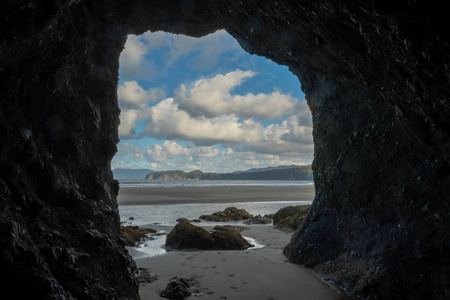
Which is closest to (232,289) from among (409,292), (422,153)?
(409,292)

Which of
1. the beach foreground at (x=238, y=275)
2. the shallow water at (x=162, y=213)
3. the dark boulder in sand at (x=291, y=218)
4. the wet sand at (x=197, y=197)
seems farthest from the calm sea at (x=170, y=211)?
the beach foreground at (x=238, y=275)

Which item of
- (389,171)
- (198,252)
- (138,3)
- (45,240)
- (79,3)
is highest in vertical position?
(138,3)

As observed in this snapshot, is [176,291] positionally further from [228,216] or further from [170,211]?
[170,211]

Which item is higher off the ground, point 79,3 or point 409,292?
point 79,3

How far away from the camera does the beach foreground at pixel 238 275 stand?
562 cm

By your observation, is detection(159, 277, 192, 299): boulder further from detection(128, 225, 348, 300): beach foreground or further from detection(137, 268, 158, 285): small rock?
detection(137, 268, 158, 285): small rock

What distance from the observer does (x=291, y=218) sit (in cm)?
1448

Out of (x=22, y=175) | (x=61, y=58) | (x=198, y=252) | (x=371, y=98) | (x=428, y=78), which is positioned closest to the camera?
(x=428, y=78)

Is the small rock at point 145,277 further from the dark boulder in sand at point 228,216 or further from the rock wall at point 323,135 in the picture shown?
the dark boulder in sand at point 228,216

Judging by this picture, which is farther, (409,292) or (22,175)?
(409,292)

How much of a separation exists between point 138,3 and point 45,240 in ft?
18.1

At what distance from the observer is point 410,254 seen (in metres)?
5.22

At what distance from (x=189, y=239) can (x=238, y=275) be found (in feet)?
11.1

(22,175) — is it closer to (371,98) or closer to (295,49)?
(295,49)
